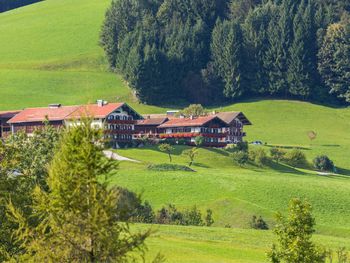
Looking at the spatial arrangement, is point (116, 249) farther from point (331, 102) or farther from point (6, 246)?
point (331, 102)

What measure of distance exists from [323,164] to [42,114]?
4019 centimetres

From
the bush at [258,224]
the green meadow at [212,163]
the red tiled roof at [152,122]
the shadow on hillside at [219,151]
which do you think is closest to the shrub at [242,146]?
the shadow on hillside at [219,151]

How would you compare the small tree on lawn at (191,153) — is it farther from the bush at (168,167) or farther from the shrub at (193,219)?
the shrub at (193,219)

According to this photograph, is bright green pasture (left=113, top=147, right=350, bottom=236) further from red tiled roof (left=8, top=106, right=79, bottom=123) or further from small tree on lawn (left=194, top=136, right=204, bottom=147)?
red tiled roof (left=8, top=106, right=79, bottom=123)

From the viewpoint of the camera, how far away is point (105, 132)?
25.2 meters

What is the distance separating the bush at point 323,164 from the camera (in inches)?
4628

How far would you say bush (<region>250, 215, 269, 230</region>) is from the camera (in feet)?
251

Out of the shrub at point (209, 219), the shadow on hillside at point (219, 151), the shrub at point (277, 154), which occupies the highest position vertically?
the shadow on hillside at point (219, 151)

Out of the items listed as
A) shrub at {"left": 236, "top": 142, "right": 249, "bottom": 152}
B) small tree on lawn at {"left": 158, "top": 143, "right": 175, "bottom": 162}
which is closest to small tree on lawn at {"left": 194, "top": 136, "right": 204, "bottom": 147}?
small tree on lawn at {"left": 158, "top": 143, "right": 175, "bottom": 162}

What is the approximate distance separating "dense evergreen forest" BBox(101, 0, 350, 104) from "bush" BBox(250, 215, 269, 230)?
81562mm

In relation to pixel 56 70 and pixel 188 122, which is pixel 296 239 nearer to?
pixel 188 122

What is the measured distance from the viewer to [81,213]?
76.2 feet

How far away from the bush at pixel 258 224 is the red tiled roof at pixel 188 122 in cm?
5170

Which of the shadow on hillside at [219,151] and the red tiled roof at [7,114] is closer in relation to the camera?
the shadow on hillside at [219,151]
